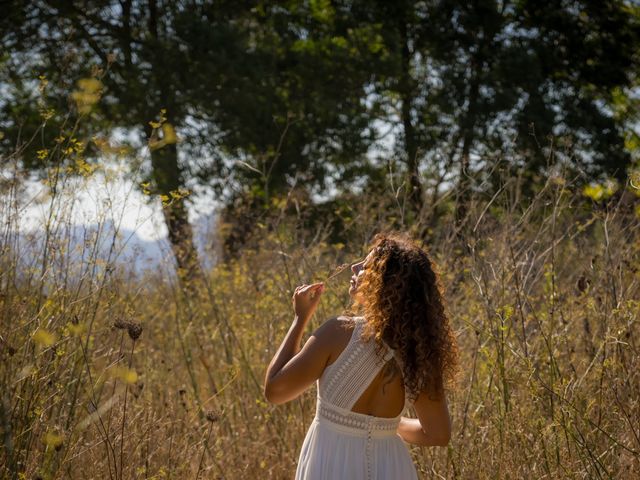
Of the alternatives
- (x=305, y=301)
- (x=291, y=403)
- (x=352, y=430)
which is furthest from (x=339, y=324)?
(x=291, y=403)

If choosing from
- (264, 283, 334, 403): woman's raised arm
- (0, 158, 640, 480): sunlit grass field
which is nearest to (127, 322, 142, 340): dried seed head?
(0, 158, 640, 480): sunlit grass field

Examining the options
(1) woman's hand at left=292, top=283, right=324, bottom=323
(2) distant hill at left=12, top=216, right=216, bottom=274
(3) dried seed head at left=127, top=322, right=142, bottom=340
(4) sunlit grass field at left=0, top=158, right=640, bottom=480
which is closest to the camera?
(3) dried seed head at left=127, top=322, right=142, bottom=340

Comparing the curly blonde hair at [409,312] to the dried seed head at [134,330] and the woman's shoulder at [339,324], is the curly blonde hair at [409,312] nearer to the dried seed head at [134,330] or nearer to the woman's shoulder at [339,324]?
the woman's shoulder at [339,324]

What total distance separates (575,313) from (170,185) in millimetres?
7623

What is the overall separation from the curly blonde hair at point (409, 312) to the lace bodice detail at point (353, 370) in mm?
36

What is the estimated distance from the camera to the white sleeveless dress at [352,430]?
94.4 inches

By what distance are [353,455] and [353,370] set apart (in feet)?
0.88

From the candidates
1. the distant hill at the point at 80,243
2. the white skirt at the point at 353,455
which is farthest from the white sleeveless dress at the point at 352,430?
the distant hill at the point at 80,243

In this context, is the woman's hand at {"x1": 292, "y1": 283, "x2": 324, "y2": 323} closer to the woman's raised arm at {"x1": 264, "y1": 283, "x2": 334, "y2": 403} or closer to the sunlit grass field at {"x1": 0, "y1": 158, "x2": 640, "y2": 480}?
the woman's raised arm at {"x1": 264, "y1": 283, "x2": 334, "y2": 403}

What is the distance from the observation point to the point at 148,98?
10664mm

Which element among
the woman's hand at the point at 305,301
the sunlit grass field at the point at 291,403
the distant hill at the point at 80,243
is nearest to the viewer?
the woman's hand at the point at 305,301

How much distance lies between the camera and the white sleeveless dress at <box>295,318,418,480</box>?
240 cm

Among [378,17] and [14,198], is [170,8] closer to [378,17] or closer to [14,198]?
[378,17]

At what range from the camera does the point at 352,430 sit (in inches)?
96.0
